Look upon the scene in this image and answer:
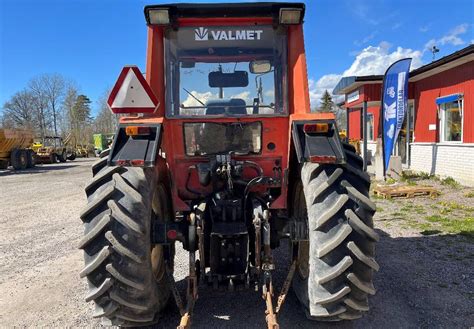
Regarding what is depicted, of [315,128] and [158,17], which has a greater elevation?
[158,17]

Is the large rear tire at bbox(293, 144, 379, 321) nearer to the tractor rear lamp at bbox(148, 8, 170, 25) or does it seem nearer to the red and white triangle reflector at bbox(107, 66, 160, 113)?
the red and white triangle reflector at bbox(107, 66, 160, 113)

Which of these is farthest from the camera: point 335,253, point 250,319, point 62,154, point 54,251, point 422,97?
point 62,154

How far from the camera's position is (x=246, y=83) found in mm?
3887

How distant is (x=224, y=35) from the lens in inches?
145

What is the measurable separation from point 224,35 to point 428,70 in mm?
11774

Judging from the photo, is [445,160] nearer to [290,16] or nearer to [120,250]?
[290,16]

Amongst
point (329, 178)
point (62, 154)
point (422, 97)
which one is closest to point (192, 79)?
point (329, 178)

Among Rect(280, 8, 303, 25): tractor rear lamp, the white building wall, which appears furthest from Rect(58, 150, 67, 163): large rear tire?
Rect(280, 8, 303, 25): tractor rear lamp

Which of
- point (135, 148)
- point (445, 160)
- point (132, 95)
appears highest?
point (132, 95)

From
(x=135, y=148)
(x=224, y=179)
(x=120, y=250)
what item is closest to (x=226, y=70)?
(x=224, y=179)

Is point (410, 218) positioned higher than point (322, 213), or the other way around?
point (322, 213)

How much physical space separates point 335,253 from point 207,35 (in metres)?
2.30

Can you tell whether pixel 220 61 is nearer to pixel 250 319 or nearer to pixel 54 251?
pixel 250 319

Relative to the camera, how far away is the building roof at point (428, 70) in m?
10.9
